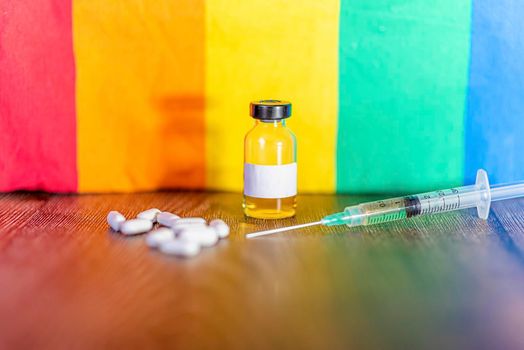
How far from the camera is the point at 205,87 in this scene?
1164mm

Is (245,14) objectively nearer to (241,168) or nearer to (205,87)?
(205,87)

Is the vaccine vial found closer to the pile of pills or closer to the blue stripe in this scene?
the pile of pills

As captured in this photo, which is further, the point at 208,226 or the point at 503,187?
the point at 503,187

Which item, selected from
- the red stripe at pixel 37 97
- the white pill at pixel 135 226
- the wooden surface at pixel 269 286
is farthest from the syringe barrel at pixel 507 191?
the red stripe at pixel 37 97

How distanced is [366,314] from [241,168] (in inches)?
21.4

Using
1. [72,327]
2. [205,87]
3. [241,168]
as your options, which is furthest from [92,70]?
[72,327]

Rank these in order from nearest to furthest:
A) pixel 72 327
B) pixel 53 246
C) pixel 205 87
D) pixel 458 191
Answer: pixel 72 327, pixel 53 246, pixel 458 191, pixel 205 87

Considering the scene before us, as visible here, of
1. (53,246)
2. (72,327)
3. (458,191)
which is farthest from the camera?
(458,191)

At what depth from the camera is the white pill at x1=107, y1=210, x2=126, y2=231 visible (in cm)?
98

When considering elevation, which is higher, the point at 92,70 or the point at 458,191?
the point at 92,70

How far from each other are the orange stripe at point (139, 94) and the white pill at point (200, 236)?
0.29 m

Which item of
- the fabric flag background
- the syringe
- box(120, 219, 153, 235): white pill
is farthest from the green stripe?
box(120, 219, 153, 235): white pill

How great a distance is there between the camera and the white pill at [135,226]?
96 centimetres

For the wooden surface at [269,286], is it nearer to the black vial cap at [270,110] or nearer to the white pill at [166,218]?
the white pill at [166,218]
